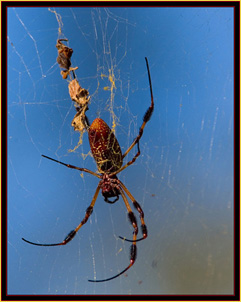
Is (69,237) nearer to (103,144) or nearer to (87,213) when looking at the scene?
(87,213)

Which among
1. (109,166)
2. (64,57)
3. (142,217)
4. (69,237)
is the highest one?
(64,57)

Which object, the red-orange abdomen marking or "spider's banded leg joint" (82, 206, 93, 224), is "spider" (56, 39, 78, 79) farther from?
"spider's banded leg joint" (82, 206, 93, 224)

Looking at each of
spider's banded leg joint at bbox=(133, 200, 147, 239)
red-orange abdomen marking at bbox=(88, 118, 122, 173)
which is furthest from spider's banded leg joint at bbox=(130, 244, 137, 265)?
red-orange abdomen marking at bbox=(88, 118, 122, 173)

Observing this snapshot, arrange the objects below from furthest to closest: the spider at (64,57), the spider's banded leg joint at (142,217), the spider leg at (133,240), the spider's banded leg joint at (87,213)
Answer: the spider's banded leg joint at (87,213) < the spider's banded leg joint at (142,217) < the spider leg at (133,240) < the spider at (64,57)

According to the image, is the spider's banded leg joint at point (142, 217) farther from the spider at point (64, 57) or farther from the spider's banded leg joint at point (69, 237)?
the spider at point (64, 57)

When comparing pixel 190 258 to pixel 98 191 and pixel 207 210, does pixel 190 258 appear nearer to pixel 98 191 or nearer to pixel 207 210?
pixel 207 210

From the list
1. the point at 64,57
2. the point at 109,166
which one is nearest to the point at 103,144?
the point at 109,166

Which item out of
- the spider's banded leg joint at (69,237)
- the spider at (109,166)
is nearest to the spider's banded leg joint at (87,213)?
the spider at (109,166)

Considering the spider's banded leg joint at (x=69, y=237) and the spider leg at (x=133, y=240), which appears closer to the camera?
the spider leg at (x=133, y=240)
